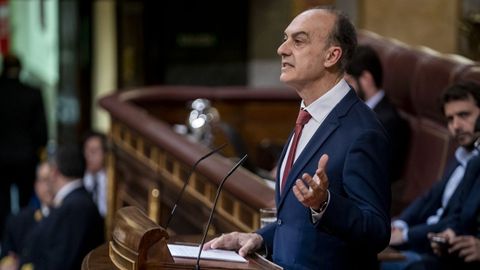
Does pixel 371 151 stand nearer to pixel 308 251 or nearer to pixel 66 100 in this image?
pixel 308 251

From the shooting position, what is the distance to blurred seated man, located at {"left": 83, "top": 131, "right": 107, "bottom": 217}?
915cm

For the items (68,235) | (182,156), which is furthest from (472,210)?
(68,235)

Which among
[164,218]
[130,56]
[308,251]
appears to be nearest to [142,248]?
[308,251]

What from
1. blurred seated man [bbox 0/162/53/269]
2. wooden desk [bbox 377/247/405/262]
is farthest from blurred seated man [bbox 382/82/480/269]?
blurred seated man [bbox 0/162/53/269]

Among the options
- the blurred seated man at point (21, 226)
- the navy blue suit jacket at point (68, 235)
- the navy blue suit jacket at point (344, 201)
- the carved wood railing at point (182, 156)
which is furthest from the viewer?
the blurred seated man at point (21, 226)

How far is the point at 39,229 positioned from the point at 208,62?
542 cm

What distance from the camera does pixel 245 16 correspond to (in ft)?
40.4

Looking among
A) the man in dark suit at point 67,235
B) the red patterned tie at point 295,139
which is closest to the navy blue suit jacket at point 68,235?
the man in dark suit at point 67,235

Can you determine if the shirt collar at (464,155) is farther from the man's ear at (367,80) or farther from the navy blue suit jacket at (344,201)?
the navy blue suit jacket at (344,201)

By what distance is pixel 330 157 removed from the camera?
3.57 metres

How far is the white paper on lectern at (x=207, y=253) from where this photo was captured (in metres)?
3.63

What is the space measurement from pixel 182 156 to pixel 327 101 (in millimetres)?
3509

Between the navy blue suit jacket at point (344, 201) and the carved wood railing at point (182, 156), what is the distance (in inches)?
67.9

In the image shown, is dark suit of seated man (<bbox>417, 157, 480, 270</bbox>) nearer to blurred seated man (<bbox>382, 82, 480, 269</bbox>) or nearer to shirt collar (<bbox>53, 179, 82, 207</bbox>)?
blurred seated man (<bbox>382, 82, 480, 269</bbox>)
